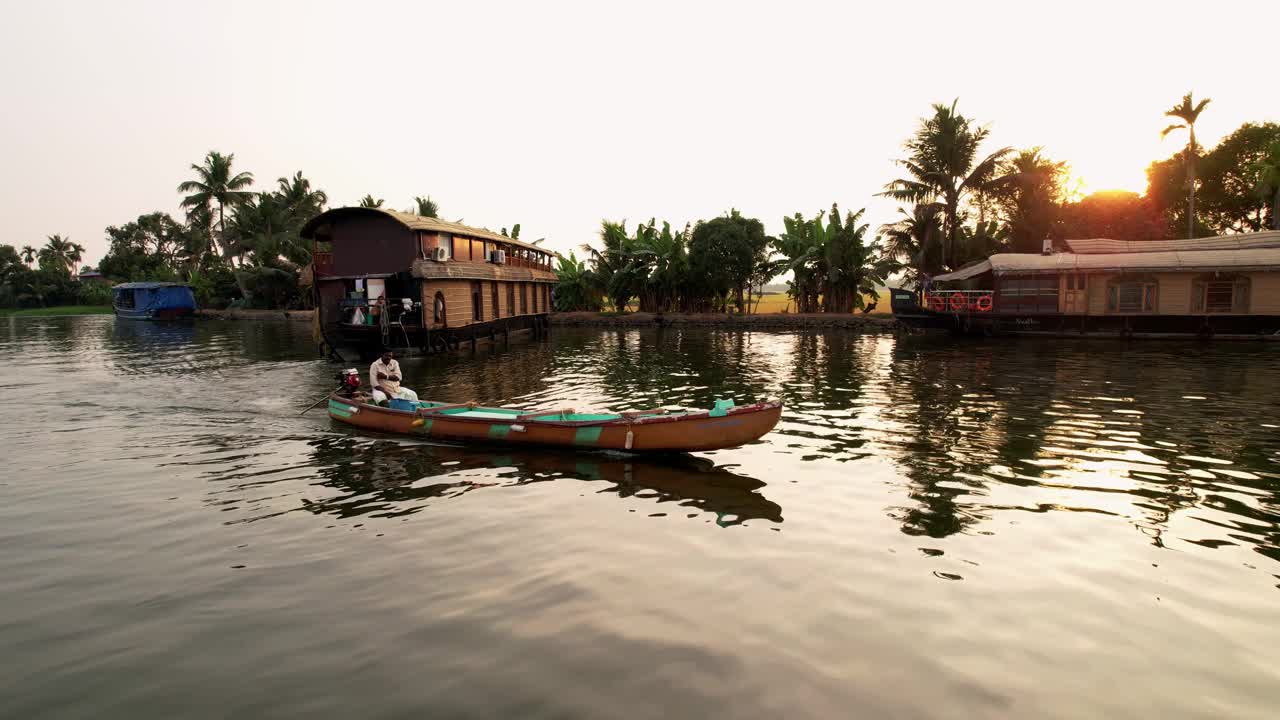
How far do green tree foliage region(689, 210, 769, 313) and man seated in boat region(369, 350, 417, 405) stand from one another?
33.7 meters

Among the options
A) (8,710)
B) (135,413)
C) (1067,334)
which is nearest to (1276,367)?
(1067,334)

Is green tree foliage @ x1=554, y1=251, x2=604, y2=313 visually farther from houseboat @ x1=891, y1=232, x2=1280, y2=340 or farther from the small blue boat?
the small blue boat

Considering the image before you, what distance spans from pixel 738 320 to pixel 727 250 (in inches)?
190

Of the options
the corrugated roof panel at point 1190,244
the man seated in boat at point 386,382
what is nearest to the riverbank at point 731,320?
the corrugated roof panel at point 1190,244

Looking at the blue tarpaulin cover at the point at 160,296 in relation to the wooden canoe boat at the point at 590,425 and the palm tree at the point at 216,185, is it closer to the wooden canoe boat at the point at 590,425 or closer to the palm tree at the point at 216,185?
the palm tree at the point at 216,185

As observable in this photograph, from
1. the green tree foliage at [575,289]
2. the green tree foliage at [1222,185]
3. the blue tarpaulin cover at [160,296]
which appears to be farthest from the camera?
the blue tarpaulin cover at [160,296]

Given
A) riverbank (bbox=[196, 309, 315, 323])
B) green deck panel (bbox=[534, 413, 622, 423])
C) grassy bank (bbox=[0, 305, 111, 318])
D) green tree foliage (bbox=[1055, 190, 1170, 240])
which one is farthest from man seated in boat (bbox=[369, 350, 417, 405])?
grassy bank (bbox=[0, 305, 111, 318])

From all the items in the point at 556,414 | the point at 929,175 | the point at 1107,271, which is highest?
the point at 929,175

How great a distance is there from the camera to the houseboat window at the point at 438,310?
89.2ft

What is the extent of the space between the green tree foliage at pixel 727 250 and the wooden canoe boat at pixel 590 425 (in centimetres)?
3478

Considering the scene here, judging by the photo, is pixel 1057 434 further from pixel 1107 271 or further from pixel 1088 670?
pixel 1107 271

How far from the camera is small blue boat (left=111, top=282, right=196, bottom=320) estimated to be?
192 ft

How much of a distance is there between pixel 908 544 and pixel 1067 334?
30940 mm

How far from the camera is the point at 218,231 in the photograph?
2638 inches
